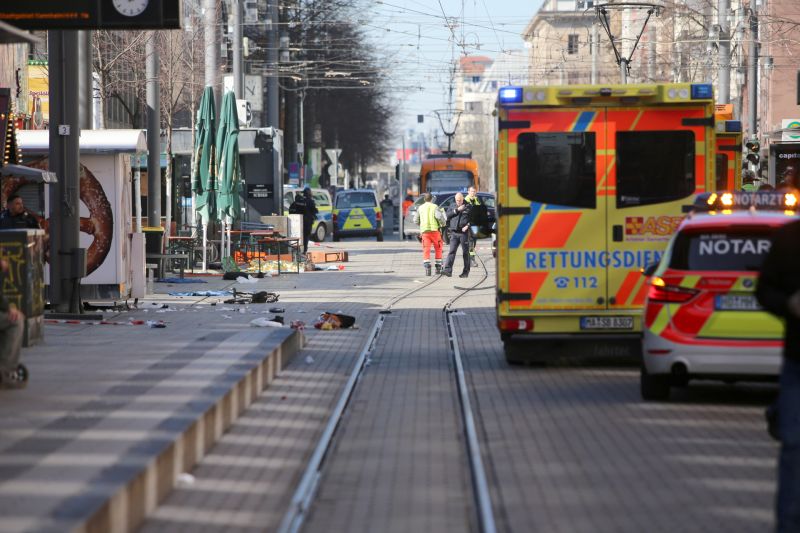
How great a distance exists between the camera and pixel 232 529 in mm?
7957

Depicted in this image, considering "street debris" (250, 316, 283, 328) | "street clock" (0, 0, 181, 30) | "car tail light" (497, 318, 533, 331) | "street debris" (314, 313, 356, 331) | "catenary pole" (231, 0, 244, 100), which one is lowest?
"street debris" (314, 313, 356, 331)

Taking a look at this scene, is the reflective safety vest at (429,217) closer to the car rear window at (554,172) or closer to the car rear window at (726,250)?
the car rear window at (554,172)

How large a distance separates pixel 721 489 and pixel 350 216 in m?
50.2

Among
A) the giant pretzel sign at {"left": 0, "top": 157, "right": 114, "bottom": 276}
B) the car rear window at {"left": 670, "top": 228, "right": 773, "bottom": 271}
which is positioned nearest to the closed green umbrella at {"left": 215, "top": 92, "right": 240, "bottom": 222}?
the giant pretzel sign at {"left": 0, "top": 157, "right": 114, "bottom": 276}

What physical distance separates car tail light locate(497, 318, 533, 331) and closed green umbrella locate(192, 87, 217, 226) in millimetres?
18427

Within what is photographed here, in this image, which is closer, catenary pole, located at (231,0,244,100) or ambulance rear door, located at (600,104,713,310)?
ambulance rear door, located at (600,104,713,310)

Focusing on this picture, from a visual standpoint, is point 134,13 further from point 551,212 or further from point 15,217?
point 551,212

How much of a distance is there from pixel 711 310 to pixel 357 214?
4666cm

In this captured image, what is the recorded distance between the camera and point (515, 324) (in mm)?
15688

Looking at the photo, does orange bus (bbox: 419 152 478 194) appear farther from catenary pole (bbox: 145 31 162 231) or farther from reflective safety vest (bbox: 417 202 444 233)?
catenary pole (bbox: 145 31 162 231)

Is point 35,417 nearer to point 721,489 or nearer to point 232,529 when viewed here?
point 232,529

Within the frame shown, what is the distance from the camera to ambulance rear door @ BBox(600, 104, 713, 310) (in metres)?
15.8

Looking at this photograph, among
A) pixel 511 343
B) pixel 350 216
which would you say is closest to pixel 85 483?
pixel 511 343

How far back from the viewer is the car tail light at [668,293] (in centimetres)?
1255
